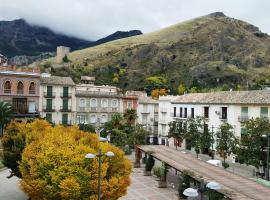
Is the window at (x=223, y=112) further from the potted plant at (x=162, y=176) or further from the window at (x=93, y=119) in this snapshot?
the window at (x=93, y=119)

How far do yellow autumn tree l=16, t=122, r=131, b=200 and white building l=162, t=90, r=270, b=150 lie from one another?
29.4m

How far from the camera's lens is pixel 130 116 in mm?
69062

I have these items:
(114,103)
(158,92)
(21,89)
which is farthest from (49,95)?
(158,92)

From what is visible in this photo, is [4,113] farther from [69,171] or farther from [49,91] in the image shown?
[69,171]

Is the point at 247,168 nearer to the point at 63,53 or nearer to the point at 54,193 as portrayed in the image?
the point at 54,193

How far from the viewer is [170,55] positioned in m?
151

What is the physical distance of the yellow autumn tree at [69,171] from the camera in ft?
63.8

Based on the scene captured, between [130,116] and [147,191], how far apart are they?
121 feet

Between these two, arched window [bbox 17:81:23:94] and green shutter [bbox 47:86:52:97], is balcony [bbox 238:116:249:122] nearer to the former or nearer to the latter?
green shutter [bbox 47:86:52:97]

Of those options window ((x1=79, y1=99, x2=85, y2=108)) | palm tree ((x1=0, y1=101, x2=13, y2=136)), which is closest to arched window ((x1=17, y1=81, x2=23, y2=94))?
palm tree ((x1=0, y1=101, x2=13, y2=136))

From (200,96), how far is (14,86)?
95.4 ft

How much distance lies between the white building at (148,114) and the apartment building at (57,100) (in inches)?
601

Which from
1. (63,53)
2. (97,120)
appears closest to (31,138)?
(97,120)

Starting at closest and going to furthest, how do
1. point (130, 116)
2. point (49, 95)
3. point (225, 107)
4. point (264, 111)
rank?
point (264, 111) < point (225, 107) < point (49, 95) < point (130, 116)
